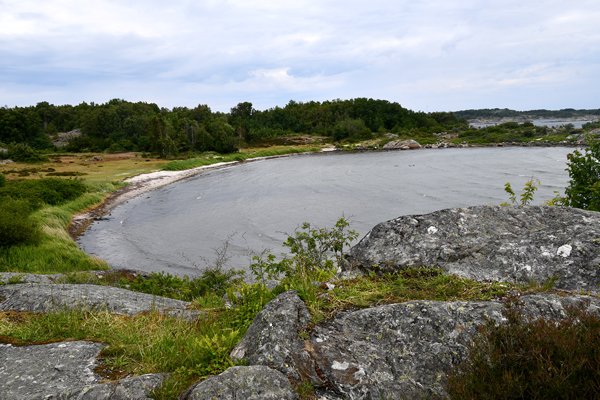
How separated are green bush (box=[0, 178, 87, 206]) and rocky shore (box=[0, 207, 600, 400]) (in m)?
34.3

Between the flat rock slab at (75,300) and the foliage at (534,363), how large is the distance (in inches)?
184

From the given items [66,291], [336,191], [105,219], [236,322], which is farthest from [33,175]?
[236,322]

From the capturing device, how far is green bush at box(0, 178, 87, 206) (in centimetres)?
3575

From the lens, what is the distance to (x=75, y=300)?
7.74 m

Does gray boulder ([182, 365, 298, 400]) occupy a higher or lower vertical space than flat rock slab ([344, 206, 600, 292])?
lower

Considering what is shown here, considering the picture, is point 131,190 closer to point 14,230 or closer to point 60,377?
point 14,230

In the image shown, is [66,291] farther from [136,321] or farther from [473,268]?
[473,268]

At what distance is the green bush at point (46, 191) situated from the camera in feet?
117

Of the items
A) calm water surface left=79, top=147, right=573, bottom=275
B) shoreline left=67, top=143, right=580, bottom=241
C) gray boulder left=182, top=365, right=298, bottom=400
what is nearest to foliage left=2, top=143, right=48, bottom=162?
shoreline left=67, top=143, right=580, bottom=241

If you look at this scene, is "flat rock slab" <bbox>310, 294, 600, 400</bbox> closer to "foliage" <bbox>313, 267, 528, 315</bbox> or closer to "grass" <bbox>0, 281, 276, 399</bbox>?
"foliage" <bbox>313, 267, 528, 315</bbox>

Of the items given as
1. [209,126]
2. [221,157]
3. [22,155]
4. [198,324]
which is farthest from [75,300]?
[209,126]

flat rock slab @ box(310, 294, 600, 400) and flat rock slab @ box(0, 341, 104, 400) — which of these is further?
flat rock slab @ box(0, 341, 104, 400)

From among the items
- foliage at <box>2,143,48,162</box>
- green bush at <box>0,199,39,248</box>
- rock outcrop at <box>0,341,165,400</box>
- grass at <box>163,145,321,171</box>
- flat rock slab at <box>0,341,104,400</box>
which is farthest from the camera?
foliage at <box>2,143,48,162</box>

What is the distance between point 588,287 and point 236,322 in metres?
4.39
